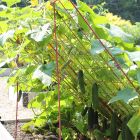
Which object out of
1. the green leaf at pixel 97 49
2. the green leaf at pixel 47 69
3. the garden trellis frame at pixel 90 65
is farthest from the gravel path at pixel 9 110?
the green leaf at pixel 97 49

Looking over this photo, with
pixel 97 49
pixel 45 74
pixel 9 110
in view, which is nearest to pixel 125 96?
pixel 97 49

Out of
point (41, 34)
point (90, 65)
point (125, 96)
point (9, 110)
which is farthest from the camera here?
point (9, 110)

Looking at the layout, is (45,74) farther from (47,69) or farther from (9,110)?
(9,110)

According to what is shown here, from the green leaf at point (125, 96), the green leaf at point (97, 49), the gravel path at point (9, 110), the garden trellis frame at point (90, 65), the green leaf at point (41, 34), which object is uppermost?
the green leaf at point (97, 49)

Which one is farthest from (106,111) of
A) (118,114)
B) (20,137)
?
(20,137)

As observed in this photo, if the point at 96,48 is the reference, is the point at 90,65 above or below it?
below

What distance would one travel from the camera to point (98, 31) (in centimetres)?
192

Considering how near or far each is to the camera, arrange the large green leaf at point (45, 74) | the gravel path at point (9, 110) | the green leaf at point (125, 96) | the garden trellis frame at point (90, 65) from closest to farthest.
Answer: the green leaf at point (125, 96) → the large green leaf at point (45, 74) → the garden trellis frame at point (90, 65) → the gravel path at point (9, 110)

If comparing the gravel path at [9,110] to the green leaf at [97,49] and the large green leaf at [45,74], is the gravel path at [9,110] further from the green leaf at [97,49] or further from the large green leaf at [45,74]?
the green leaf at [97,49]

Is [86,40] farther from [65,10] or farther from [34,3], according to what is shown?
[34,3]

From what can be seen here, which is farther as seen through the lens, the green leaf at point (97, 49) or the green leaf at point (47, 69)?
the green leaf at point (47, 69)

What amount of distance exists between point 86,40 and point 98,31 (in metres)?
0.24

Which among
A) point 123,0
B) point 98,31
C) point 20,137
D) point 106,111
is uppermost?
point 98,31

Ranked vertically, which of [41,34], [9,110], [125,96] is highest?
[41,34]
